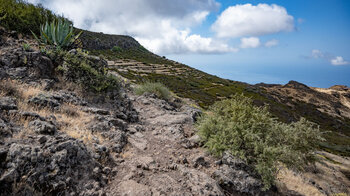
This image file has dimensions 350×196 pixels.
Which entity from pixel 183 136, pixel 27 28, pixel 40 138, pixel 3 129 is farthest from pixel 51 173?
pixel 27 28

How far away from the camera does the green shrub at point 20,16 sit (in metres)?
9.60

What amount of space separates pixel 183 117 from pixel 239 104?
330cm

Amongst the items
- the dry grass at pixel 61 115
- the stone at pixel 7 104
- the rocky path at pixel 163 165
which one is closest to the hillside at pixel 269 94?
the rocky path at pixel 163 165

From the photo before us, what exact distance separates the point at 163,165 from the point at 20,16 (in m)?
11.9

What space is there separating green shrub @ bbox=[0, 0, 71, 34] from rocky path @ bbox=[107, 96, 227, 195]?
925cm

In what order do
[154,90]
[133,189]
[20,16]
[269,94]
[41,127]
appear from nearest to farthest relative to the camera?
[133,189] < [41,127] < [20,16] < [154,90] < [269,94]

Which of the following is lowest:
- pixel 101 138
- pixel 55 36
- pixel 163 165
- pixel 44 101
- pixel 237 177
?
pixel 163 165

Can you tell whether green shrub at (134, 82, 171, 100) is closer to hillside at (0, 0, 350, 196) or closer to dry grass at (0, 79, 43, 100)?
hillside at (0, 0, 350, 196)

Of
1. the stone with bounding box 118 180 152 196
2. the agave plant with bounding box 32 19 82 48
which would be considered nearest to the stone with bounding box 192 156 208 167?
the stone with bounding box 118 180 152 196

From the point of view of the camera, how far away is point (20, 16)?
402 inches

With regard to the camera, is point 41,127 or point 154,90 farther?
point 154,90

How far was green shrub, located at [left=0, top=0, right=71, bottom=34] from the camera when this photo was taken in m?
9.60

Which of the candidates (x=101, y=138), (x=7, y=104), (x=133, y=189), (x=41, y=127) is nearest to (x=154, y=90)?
(x=101, y=138)

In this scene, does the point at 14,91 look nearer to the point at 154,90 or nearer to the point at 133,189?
the point at 133,189
